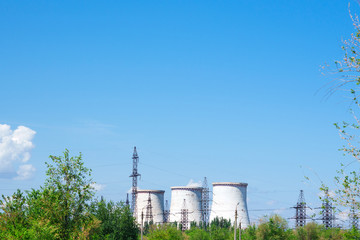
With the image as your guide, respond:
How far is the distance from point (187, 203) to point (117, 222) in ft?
164

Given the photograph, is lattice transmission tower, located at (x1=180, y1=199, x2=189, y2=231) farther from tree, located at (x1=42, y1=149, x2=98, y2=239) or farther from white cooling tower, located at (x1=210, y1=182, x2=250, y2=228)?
tree, located at (x1=42, y1=149, x2=98, y2=239)

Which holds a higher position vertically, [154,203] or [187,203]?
[154,203]

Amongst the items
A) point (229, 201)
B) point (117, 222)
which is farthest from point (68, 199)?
point (229, 201)

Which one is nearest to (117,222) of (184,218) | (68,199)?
(68,199)

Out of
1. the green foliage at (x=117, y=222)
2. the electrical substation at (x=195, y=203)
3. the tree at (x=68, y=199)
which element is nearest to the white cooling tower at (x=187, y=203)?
the electrical substation at (x=195, y=203)

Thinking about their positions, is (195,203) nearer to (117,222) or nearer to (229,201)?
(229,201)

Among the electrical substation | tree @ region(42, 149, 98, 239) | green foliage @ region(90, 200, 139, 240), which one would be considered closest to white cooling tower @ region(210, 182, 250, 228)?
the electrical substation

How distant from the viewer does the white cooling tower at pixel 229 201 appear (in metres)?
79.3

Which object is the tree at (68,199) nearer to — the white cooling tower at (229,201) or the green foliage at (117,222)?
the green foliage at (117,222)

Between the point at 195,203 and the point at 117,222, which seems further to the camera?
the point at 195,203

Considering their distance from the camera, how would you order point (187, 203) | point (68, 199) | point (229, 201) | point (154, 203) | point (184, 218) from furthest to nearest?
point (154, 203), point (187, 203), point (184, 218), point (229, 201), point (68, 199)

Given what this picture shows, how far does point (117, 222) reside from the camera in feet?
132

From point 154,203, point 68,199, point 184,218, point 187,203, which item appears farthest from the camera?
point 154,203

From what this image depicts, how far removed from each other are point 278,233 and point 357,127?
147 ft
